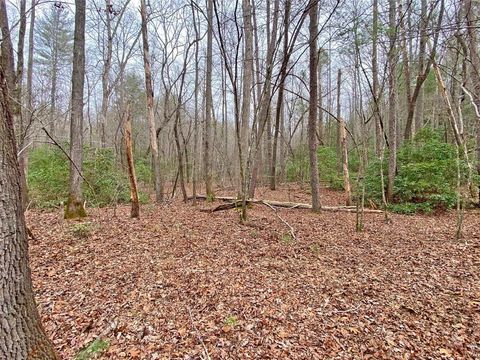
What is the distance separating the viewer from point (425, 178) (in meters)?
8.70

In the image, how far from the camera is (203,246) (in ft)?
16.9

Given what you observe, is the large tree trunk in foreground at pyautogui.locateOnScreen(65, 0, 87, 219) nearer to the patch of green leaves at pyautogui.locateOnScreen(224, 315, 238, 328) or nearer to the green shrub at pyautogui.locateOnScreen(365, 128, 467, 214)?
the patch of green leaves at pyautogui.locateOnScreen(224, 315, 238, 328)

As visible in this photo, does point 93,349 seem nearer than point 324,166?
Yes

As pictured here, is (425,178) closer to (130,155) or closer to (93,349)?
(130,155)

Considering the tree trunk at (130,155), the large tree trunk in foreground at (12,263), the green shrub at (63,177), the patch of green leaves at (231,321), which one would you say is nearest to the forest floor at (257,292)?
the patch of green leaves at (231,321)

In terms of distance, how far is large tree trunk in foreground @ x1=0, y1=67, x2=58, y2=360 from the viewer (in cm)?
168

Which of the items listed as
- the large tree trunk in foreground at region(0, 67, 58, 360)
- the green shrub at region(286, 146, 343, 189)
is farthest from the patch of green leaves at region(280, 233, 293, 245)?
the green shrub at region(286, 146, 343, 189)

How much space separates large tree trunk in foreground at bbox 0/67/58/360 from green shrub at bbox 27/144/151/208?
288 inches

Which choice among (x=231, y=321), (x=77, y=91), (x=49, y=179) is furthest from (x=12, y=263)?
(x=49, y=179)

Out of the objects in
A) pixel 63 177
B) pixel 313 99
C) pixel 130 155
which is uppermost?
pixel 313 99

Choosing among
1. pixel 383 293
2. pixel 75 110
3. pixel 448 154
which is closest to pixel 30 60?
pixel 75 110

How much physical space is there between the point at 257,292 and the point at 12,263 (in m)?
2.66

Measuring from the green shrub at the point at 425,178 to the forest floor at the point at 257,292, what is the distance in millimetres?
2734

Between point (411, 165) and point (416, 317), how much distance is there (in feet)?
24.2
